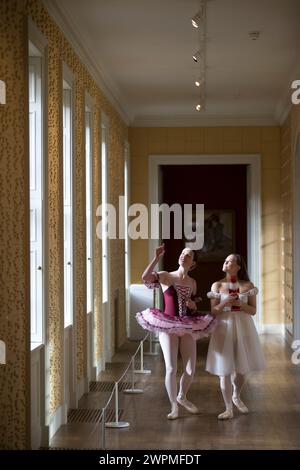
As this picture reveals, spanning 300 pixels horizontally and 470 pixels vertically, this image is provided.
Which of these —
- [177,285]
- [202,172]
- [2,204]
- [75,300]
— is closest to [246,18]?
[177,285]

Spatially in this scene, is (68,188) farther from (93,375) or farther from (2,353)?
(2,353)

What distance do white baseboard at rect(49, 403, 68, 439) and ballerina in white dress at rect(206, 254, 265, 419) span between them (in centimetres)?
144

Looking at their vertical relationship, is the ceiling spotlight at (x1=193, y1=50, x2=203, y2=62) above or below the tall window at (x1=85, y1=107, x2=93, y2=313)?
above

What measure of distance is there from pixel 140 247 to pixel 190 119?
2.63 meters

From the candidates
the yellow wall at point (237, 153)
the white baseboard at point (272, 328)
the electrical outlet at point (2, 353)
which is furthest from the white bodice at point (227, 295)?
the white baseboard at point (272, 328)

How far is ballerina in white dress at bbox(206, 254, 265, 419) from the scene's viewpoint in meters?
8.13

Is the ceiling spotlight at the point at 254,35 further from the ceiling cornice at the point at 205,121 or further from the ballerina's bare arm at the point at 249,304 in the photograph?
the ceiling cornice at the point at 205,121

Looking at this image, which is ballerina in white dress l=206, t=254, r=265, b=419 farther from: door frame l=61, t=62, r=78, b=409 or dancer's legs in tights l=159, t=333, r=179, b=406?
door frame l=61, t=62, r=78, b=409

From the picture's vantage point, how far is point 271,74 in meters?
12.1

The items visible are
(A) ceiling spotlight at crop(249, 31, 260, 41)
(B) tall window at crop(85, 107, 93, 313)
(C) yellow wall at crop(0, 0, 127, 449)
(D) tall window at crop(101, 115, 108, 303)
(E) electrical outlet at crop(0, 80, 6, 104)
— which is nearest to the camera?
(E) electrical outlet at crop(0, 80, 6, 104)

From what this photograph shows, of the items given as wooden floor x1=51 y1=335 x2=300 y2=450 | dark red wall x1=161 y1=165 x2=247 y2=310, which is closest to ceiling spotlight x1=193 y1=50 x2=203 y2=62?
wooden floor x1=51 y1=335 x2=300 y2=450

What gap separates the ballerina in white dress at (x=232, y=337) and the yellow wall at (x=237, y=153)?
7.84m

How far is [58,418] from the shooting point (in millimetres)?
8000

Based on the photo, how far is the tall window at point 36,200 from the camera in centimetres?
718
